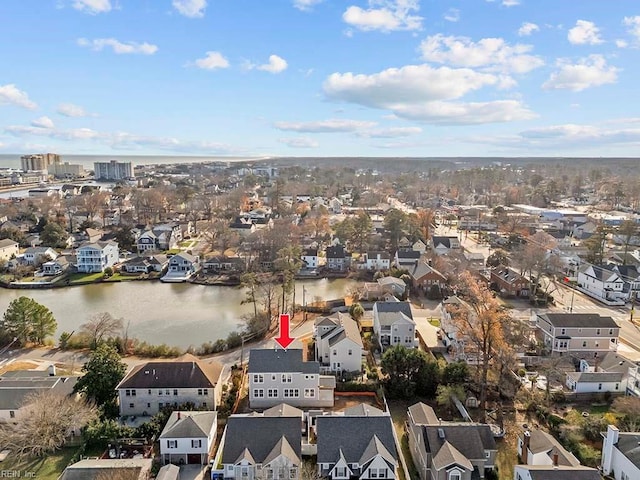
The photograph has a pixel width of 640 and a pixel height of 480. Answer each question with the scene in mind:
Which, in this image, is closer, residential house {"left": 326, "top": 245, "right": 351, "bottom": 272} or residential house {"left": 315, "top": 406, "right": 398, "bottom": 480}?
residential house {"left": 315, "top": 406, "right": 398, "bottom": 480}

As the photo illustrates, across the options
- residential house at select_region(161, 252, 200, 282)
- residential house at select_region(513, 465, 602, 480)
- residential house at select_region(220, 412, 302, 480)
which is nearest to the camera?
residential house at select_region(513, 465, 602, 480)

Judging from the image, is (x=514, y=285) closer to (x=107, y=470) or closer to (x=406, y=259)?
(x=406, y=259)

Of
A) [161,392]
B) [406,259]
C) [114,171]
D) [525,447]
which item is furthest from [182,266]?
[114,171]

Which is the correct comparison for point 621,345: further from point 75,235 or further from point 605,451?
point 75,235

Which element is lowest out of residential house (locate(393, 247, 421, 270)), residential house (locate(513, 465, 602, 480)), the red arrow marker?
the red arrow marker

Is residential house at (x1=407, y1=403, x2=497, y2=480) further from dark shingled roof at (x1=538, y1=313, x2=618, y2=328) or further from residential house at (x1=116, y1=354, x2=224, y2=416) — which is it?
dark shingled roof at (x1=538, y1=313, x2=618, y2=328)

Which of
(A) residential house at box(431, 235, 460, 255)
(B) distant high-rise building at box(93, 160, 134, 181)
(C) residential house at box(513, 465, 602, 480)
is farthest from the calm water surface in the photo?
(B) distant high-rise building at box(93, 160, 134, 181)

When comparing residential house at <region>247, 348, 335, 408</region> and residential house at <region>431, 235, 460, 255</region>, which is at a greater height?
residential house at <region>431, 235, 460, 255</region>
